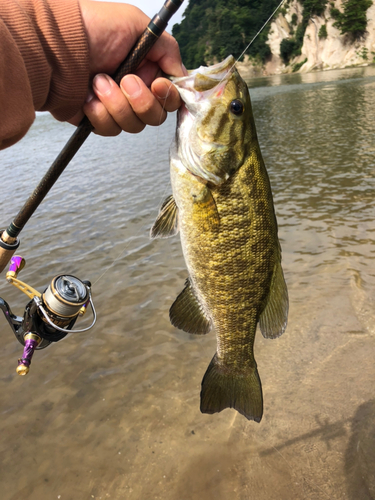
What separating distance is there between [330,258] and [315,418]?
3.13 meters

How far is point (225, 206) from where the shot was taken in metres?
2.04

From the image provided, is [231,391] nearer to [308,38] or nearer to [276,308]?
[276,308]

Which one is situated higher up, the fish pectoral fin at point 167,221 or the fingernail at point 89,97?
the fingernail at point 89,97

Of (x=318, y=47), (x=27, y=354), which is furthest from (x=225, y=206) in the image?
(x=318, y=47)

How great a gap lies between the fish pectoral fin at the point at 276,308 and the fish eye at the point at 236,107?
0.89m

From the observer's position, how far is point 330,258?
6.12m

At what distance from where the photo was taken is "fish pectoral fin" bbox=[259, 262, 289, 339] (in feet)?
7.22

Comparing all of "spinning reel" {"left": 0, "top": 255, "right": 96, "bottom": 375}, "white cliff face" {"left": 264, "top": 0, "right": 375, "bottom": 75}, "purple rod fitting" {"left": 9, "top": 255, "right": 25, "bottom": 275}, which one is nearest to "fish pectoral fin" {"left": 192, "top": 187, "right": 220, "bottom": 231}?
"spinning reel" {"left": 0, "top": 255, "right": 96, "bottom": 375}

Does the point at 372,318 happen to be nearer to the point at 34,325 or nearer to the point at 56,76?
the point at 34,325

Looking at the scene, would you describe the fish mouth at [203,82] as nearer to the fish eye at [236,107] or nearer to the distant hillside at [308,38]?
the fish eye at [236,107]

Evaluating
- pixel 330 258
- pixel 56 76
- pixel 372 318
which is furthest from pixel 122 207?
pixel 56 76

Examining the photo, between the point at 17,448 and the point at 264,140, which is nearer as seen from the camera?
the point at 17,448

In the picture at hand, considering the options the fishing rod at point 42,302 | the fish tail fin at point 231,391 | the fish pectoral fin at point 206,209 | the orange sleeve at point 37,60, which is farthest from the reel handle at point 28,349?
the fish pectoral fin at point 206,209

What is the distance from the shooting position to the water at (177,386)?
3.24m
